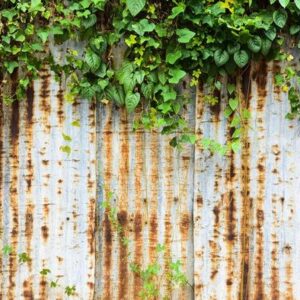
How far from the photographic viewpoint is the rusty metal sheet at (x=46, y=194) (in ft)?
10.2

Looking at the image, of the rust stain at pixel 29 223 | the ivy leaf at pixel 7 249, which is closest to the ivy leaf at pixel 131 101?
the rust stain at pixel 29 223

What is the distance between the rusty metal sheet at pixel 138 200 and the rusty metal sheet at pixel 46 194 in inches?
3.3

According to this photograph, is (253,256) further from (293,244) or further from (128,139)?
(128,139)

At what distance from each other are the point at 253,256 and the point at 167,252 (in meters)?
0.49

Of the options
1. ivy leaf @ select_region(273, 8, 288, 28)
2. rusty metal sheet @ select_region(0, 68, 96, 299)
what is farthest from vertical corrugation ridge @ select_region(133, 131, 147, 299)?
ivy leaf @ select_region(273, 8, 288, 28)

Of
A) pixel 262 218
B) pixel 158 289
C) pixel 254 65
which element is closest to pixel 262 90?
pixel 254 65

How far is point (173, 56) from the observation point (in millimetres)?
2955

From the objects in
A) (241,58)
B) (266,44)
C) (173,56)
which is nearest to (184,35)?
(173,56)

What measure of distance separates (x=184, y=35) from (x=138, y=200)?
3.19 feet

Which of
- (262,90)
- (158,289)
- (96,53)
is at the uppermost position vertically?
(96,53)

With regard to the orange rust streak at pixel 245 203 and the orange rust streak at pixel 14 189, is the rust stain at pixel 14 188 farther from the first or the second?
the orange rust streak at pixel 245 203

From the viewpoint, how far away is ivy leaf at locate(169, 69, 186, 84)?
296 cm

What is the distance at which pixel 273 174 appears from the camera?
3.09 meters

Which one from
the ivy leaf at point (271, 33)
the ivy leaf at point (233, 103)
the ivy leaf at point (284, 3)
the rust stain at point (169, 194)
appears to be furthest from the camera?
the rust stain at point (169, 194)
